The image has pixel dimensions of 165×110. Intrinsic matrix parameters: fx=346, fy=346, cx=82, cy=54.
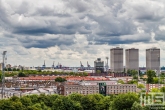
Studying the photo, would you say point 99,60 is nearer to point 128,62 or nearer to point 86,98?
point 128,62

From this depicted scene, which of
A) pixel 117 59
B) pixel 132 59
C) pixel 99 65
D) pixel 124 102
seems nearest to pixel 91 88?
pixel 124 102

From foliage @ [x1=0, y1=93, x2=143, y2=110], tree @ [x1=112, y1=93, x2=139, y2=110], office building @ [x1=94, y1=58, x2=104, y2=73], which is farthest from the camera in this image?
office building @ [x1=94, y1=58, x2=104, y2=73]

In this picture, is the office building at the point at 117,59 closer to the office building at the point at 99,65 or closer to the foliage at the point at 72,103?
the office building at the point at 99,65

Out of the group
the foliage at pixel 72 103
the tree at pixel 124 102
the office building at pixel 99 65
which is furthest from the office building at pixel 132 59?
the tree at pixel 124 102

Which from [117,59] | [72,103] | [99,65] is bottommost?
[72,103]

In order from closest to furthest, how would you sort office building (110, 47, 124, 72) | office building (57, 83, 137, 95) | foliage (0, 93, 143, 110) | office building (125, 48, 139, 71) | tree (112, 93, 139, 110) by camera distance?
tree (112, 93, 139, 110)
foliage (0, 93, 143, 110)
office building (57, 83, 137, 95)
office building (110, 47, 124, 72)
office building (125, 48, 139, 71)

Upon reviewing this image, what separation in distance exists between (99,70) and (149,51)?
29.3 meters

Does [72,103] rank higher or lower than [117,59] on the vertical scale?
lower

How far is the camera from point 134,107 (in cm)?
2291

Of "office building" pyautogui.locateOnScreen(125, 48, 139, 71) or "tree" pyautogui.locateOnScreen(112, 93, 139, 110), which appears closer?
"tree" pyautogui.locateOnScreen(112, 93, 139, 110)

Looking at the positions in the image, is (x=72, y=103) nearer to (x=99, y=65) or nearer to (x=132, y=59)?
(x=99, y=65)

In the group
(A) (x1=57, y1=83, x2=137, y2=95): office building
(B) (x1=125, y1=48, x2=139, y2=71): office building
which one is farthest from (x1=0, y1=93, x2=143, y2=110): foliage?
(B) (x1=125, y1=48, x2=139, y2=71): office building

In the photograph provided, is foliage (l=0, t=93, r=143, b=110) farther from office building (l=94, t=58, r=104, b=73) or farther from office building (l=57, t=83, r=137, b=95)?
office building (l=94, t=58, r=104, b=73)

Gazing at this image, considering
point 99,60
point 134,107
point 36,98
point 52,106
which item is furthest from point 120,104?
point 99,60
